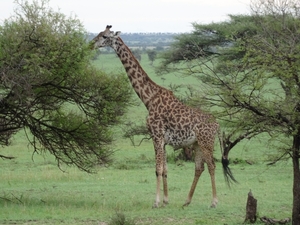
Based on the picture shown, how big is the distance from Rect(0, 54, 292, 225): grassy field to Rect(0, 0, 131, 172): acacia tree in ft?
3.94

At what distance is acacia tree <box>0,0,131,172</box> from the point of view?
14031 millimetres

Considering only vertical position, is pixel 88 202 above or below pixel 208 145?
below

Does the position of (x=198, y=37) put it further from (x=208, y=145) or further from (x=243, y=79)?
(x=243, y=79)

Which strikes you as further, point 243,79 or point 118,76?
point 118,76

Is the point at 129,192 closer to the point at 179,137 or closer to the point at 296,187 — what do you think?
the point at 179,137

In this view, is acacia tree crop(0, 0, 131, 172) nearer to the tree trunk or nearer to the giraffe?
the giraffe

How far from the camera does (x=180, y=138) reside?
48.2 feet

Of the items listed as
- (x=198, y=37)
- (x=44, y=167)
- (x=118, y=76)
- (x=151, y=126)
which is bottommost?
(x=44, y=167)

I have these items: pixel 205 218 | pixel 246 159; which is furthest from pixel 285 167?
pixel 205 218

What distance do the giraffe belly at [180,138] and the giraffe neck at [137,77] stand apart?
3.03ft

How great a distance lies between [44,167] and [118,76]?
8.50 m

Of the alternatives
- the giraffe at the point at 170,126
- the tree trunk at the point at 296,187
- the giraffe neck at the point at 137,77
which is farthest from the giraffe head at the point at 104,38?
the tree trunk at the point at 296,187

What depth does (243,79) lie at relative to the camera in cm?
1145

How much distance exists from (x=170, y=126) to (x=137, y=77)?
1476 millimetres
